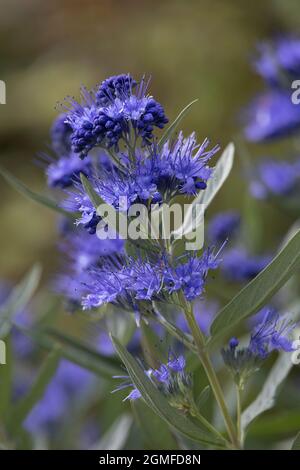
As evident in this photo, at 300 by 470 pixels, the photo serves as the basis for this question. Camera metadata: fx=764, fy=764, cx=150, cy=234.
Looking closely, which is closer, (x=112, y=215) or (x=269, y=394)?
(x=112, y=215)

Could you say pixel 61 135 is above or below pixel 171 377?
above

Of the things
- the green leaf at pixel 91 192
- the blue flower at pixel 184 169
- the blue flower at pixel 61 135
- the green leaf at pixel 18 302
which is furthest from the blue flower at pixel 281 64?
the green leaf at pixel 91 192

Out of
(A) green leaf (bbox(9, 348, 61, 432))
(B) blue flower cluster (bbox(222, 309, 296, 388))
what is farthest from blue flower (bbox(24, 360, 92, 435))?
(B) blue flower cluster (bbox(222, 309, 296, 388))

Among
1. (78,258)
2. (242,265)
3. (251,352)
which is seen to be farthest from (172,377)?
(242,265)

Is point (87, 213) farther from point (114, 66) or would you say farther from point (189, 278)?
point (114, 66)

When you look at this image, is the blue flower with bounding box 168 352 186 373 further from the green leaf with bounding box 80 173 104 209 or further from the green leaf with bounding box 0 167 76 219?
the green leaf with bounding box 0 167 76 219

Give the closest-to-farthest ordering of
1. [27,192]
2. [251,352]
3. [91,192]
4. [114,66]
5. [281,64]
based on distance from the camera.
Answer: [91,192] → [251,352] → [27,192] → [281,64] → [114,66]
